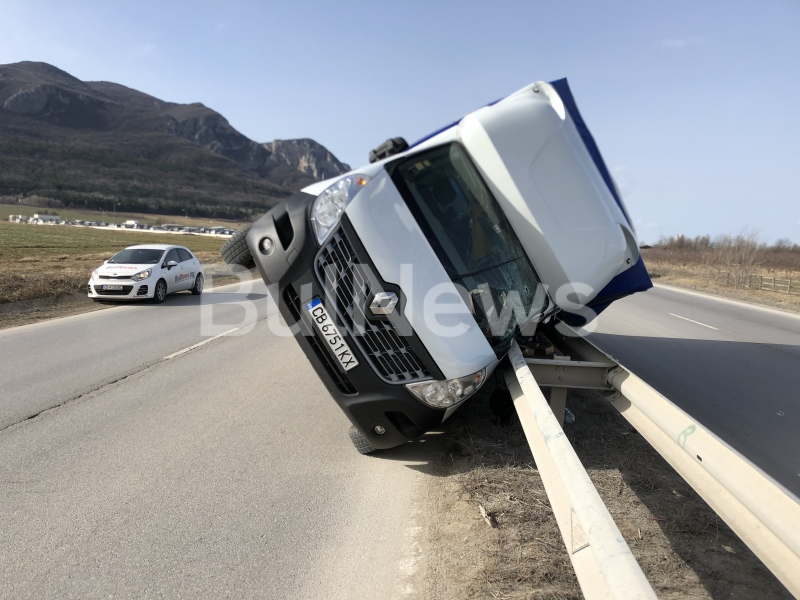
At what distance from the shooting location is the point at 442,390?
4.18m

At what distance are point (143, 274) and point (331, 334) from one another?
39.0 ft

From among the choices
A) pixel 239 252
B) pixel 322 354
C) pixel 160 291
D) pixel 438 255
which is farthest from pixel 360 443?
pixel 160 291

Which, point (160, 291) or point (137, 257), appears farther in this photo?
point (137, 257)

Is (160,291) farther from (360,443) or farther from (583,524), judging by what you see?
(583,524)

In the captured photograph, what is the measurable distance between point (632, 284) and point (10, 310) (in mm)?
12854

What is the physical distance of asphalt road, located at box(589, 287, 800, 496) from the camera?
231 inches

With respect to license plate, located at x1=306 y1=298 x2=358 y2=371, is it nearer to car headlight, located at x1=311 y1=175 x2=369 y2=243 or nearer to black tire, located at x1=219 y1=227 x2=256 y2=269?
car headlight, located at x1=311 y1=175 x2=369 y2=243

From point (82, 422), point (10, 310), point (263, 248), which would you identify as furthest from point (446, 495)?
point (10, 310)

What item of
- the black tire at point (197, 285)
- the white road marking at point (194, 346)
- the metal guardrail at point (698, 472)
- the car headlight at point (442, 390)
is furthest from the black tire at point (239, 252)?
the black tire at point (197, 285)

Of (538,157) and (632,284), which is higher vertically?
(538,157)

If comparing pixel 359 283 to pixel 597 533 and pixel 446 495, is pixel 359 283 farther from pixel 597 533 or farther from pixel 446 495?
pixel 597 533

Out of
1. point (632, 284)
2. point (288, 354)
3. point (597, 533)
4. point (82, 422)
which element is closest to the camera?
point (597, 533)

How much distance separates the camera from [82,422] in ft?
17.1

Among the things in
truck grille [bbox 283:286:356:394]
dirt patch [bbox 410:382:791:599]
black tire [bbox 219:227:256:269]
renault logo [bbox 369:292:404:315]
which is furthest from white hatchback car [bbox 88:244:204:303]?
renault logo [bbox 369:292:404:315]
